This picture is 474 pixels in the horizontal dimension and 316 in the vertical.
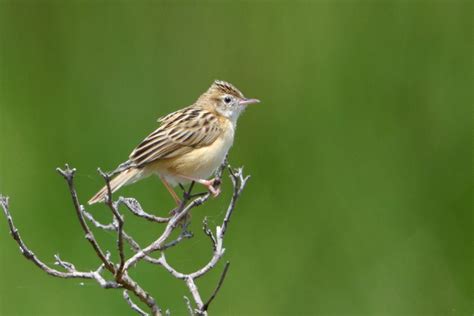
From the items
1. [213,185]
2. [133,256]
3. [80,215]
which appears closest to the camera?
[80,215]

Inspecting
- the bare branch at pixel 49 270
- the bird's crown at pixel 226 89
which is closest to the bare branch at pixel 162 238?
the bare branch at pixel 49 270

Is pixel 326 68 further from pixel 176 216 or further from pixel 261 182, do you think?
pixel 176 216

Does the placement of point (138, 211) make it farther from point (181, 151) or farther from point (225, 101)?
point (225, 101)

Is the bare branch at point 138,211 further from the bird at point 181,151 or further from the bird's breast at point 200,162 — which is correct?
the bird's breast at point 200,162

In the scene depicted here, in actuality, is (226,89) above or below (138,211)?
above

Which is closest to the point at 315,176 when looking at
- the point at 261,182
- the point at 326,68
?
the point at 261,182

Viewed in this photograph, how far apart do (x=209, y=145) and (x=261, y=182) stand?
2.21 m

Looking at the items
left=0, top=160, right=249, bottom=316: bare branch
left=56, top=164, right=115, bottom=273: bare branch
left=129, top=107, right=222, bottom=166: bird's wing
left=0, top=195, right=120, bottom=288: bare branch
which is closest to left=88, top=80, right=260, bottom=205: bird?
left=129, top=107, right=222, bottom=166: bird's wing

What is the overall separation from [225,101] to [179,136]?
28.9 inches

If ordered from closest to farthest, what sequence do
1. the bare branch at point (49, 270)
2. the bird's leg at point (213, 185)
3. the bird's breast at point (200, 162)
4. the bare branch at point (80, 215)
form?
the bare branch at point (80, 215) → the bare branch at point (49, 270) → the bird's leg at point (213, 185) → the bird's breast at point (200, 162)

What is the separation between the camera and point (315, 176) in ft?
24.8

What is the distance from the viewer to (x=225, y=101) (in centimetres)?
575

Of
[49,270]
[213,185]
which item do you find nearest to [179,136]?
[213,185]

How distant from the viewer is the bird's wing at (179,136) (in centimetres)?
487
